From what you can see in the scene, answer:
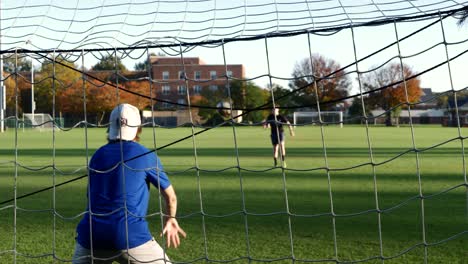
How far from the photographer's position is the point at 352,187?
942cm

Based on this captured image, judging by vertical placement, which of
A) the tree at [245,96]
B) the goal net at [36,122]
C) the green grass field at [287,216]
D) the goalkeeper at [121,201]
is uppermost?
the tree at [245,96]

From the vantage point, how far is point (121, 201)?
3.28m

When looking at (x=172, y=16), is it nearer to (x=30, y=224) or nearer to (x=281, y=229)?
(x=281, y=229)

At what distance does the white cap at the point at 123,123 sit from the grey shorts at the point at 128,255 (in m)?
0.67

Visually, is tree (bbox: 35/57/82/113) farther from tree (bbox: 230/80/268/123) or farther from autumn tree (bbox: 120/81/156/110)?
tree (bbox: 230/80/268/123)

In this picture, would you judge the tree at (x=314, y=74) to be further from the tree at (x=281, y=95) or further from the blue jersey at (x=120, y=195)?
the blue jersey at (x=120, y=195)

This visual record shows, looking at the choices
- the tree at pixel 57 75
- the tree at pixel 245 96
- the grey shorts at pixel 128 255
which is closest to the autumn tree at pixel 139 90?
the tree at pixel 57 75

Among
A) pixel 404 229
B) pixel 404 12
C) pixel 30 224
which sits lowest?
pixel 404 229

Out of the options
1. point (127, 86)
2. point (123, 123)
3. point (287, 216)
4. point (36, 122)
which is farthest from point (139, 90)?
point (36, 122)

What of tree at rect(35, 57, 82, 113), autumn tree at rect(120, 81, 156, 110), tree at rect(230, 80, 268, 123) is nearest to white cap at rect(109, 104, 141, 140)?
autumn tree at rect(120, 81, 156, 110)

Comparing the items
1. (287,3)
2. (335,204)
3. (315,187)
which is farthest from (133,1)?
(315,187)

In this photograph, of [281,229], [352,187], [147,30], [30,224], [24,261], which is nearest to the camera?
[147,30]

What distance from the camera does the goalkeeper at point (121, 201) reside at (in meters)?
3.25

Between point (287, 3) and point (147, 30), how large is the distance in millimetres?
1231
